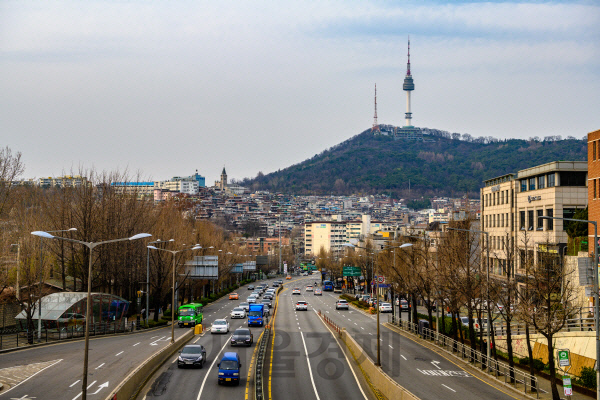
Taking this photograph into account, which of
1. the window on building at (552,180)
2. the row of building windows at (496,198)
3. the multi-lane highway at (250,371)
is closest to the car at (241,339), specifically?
the multi-lane highway at (250,371)

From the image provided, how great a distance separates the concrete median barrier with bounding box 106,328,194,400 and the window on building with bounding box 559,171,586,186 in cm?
4122

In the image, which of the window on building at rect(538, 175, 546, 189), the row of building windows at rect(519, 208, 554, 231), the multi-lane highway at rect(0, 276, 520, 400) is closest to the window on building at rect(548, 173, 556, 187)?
the window on building at rect(538, 175, 546, 189)

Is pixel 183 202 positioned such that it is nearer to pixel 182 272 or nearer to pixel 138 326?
pixel 182 272

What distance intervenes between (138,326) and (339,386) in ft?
105

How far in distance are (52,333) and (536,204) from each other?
4899 cm

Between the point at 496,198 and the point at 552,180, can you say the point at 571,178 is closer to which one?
the point at 552,180

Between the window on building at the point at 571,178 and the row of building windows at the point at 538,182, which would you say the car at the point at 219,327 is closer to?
the row of building windows at the point at 538,182

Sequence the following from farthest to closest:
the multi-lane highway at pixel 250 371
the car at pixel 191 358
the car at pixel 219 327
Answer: the car at pixel 219 327 → the car at pixel 191 358 → the multi-lane highway at pixel 250 371

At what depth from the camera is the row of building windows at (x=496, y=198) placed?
246 feet

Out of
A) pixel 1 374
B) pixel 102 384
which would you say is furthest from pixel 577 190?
pixel 1 374

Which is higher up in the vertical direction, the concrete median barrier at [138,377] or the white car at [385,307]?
the concrete median barrier at [138,377]

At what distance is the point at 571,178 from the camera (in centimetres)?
6088

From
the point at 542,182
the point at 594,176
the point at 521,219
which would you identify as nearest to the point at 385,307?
the point at 521,219

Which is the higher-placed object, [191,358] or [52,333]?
[191,358]
